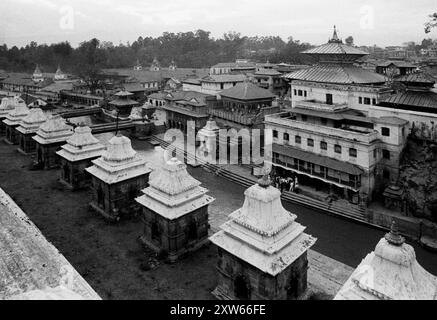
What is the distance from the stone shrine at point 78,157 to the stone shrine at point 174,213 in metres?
10.8

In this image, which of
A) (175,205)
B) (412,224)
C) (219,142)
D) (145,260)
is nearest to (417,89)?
(412,224)

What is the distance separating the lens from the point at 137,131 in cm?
5238

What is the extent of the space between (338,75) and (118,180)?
79.7 feet

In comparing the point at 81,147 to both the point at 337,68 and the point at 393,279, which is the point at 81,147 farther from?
the point at 337,68

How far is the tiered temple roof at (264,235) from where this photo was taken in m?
14.8

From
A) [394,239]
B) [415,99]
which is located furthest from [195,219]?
[415,99]

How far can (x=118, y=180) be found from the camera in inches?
949

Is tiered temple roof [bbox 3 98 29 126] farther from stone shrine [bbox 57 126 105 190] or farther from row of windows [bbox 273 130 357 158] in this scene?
row of windows [bbox 273 130 357 158]

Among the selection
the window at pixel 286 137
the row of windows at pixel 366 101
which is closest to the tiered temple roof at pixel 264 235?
the window at pixel 286 137

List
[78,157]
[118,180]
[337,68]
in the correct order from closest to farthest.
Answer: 1. [118,180]
2. [78,157]
3. [337,68]

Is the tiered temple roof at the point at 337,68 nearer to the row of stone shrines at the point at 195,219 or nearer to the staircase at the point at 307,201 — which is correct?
the staircase at the point at 307,201

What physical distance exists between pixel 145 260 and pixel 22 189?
50.9ft

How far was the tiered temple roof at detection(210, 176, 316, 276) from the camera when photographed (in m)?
14.8
